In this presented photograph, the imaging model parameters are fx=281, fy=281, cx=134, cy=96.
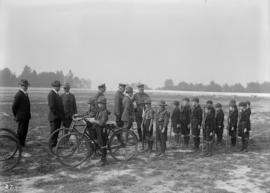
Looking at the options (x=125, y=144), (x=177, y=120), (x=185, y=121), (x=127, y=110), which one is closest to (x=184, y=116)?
(x=185, y=121)

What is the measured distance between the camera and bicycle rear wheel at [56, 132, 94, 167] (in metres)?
6.22

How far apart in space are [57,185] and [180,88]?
45495 mm

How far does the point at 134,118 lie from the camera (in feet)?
27.5

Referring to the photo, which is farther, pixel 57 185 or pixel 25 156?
pixel 25 156

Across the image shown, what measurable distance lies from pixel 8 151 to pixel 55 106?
159cm

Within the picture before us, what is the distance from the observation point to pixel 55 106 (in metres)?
7.43

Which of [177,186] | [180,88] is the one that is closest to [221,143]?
[177,186]

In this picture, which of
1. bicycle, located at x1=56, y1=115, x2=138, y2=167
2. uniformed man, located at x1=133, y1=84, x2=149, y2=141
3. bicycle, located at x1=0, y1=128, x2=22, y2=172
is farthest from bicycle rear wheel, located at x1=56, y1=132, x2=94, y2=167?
uniformed man, located at x1=133, y1=84, x2=149, y2=141

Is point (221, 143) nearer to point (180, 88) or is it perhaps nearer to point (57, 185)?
point (57, 185)

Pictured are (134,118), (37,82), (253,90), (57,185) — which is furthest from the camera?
(37,82)

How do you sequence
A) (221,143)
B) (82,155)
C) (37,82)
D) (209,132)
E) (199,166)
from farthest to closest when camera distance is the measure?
(37,82)
(221,143)
(209,132)
(82,155)
(199,166)

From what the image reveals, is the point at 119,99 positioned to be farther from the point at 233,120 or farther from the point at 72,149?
the point at 233,120

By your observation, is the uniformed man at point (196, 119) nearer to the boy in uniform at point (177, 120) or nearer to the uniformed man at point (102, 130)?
the boy in uniform at point (177, 120)

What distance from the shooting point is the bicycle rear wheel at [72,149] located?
6.22m
